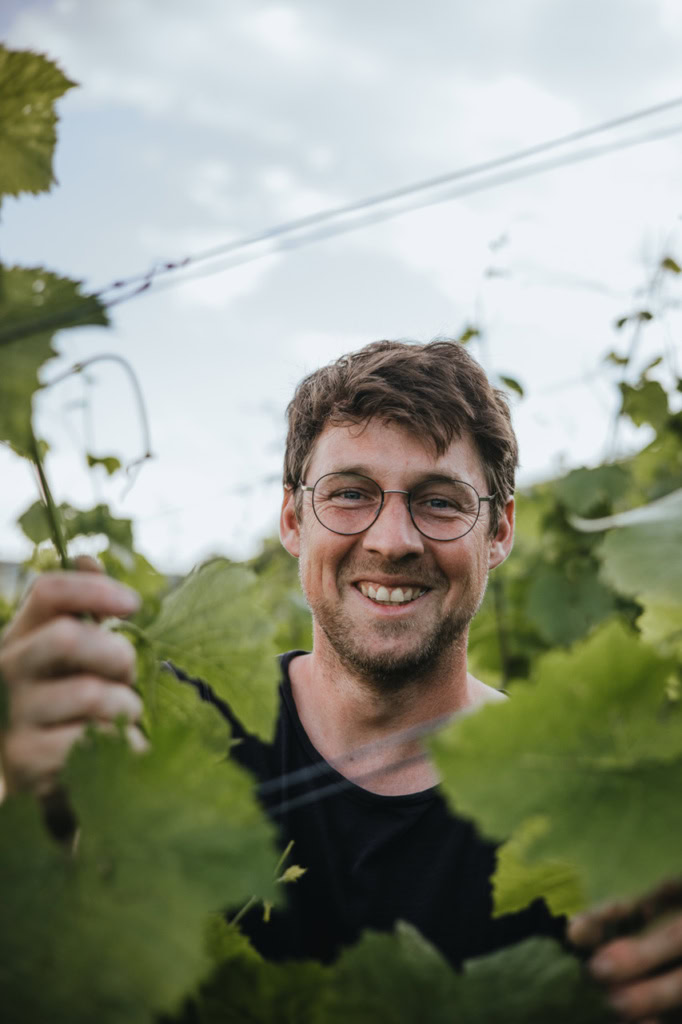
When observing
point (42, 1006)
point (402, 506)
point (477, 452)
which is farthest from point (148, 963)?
point (477, 452)

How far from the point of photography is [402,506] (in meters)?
1.86

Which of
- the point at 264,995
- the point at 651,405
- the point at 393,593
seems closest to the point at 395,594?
the point at 393,593

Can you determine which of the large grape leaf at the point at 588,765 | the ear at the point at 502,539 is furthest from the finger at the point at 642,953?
the ear at the point at 502,539

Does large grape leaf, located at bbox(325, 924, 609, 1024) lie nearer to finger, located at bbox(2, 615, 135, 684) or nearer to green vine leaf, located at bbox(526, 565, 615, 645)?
finger, located at bbox(2, 615, 135, 684)

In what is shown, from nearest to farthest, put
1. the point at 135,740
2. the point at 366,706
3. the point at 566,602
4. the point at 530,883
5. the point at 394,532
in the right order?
the point at 135,740
the point at 530,883
the point at 394,532
the point at 366,706
the point at 566,602

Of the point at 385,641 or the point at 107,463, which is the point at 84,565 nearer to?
the point at 385,641

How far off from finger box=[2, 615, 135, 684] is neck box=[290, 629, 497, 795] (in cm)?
127

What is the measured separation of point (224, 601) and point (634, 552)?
1.38 ft

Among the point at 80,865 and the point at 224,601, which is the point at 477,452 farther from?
the point at 80,865

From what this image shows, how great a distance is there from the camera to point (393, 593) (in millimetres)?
1893

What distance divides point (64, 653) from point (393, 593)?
130cm

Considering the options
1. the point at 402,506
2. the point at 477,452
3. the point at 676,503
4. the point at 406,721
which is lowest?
the point at 406,721

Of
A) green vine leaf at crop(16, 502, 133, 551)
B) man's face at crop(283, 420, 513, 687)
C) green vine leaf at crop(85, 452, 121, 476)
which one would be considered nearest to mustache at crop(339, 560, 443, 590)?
man's face at crop(283, 420, 513, 687)

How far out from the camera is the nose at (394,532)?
1.81 meters
